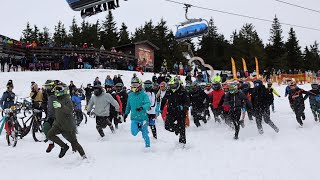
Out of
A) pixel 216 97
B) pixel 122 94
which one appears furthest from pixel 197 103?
pixel 122 94

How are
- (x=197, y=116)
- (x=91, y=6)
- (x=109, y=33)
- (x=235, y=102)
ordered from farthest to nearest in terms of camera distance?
(x=109, y=33)
(x=91, y=6)
(x=197, y=116)
(x=235, y=102)

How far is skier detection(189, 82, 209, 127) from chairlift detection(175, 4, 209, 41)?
814 cm

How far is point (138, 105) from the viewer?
928 cm

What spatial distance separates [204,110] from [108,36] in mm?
51034

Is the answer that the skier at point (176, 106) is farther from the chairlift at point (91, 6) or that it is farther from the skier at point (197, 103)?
the chairlift at point (91, 6)

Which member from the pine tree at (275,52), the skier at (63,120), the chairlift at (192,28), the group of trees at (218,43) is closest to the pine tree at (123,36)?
the group of trees at (218,43)

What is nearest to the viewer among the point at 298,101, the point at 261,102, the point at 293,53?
the point at 261,102

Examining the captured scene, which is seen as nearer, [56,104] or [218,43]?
[56,104]

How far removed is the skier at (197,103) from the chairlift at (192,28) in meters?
8.14

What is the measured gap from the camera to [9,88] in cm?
1141

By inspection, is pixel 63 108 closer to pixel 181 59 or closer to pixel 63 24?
pixel 181 59

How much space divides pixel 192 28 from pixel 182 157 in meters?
13.7

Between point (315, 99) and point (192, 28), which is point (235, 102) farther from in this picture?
point (192, 28)

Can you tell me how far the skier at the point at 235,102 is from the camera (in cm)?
1051
